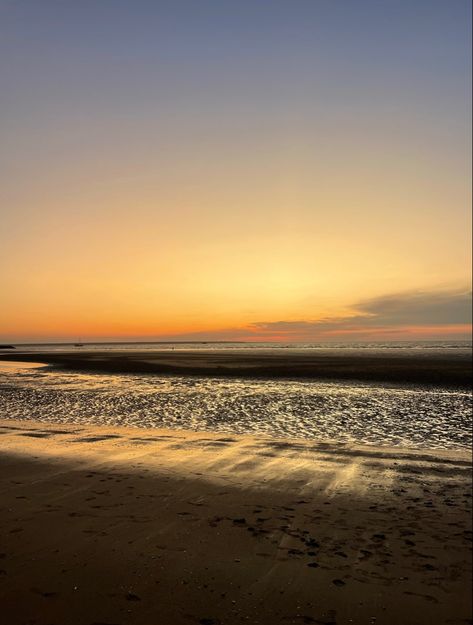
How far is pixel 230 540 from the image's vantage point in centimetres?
759

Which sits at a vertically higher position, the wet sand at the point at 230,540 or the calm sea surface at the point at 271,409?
the wet sand at the point at 230,540

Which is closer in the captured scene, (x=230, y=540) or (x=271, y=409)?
(x=230, y=540)

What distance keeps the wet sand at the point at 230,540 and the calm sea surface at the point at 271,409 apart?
573 cm

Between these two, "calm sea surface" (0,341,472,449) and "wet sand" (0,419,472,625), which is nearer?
"wet sand" (0,419,472,625)

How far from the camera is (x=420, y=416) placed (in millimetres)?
22812

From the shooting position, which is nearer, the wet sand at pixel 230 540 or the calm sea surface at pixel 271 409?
the wet sand at pixel 230 540

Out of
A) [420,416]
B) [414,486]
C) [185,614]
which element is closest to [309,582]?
[185,614]

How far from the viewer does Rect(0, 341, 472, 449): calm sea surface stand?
18875mm

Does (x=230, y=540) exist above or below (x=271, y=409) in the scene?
above

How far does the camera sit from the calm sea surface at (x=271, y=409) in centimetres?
1888

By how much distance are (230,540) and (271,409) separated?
57.1ft

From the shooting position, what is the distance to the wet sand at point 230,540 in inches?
228

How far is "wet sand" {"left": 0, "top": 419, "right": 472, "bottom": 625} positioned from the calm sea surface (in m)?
5.73

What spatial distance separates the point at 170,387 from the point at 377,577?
30.2 meters
